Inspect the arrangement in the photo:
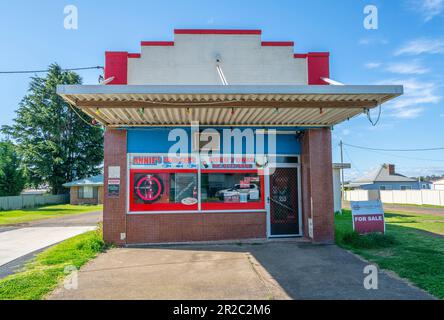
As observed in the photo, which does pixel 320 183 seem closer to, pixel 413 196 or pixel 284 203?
pixel 284 203

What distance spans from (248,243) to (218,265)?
2.50 m

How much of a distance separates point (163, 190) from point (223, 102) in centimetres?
365

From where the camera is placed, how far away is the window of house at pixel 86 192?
38875mm

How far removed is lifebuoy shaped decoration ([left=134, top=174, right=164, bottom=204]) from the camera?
9711 millimetres

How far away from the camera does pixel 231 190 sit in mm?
10039

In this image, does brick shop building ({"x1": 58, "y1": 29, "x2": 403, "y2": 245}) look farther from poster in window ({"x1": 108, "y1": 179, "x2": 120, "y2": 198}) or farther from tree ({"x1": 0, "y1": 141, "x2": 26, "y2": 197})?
tree ({"x1": 0, "y1": 141, "x2": 26, "y2": 197})

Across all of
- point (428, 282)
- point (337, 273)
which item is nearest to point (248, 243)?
point (337, 273)

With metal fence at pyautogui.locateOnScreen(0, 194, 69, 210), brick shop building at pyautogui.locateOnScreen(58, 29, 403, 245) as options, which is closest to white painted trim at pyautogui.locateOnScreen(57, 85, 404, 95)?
brick shop building at pyautogui.locateOnScreen(58, 29, 403, 245)

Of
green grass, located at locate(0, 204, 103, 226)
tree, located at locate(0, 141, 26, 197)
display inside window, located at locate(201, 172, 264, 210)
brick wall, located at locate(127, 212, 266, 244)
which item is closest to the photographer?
brick wall, located at locate(127, 212, 266, 244)

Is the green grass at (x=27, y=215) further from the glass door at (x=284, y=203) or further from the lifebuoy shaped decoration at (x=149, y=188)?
the glass door at (x=284, y=203)

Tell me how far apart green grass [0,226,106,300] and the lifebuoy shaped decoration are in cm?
172

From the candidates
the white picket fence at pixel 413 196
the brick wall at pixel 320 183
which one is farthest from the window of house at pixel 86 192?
the brick wall at pixel 320 183

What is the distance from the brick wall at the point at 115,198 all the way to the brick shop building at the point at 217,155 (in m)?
0.03
